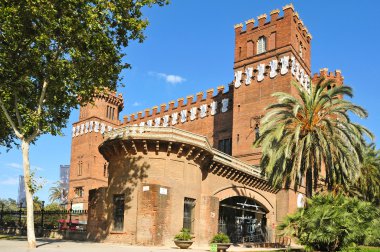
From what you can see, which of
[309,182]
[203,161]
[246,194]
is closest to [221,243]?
[203,161]

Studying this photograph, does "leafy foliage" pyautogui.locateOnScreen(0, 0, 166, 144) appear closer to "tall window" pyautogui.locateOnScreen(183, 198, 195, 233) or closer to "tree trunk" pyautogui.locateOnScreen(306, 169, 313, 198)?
"tall window" pyautogui.locateOnScreen(183, 198, 195, 233)

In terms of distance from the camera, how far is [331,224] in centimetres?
2006

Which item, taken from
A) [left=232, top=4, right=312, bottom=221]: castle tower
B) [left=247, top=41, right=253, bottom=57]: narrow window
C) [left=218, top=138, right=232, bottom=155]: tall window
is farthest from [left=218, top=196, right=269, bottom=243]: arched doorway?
[left=247, top=41, right=253, bottom=57]: narrow window

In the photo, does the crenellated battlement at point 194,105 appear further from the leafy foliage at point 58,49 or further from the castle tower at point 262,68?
the leafy foliage at point 58,49

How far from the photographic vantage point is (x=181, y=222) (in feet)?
89.2

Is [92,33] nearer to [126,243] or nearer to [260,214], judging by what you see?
[126,243]

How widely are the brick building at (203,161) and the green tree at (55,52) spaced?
229 centimetres

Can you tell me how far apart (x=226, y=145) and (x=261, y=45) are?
430 inches

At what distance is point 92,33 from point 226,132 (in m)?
26.0

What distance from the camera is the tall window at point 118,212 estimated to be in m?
27.2

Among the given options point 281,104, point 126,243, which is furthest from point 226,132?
point 126,243

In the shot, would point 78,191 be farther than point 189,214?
Yes

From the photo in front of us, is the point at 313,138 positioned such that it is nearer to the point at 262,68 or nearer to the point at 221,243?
the point at 221,243

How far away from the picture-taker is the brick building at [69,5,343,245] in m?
26.8
